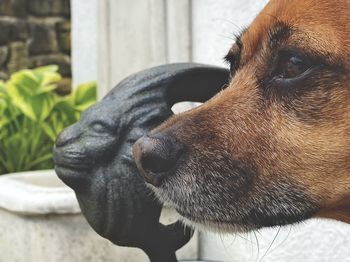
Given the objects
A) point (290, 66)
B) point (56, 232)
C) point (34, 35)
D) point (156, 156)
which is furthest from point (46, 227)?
point (34, 35)

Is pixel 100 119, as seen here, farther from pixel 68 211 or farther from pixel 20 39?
pixel 20 39

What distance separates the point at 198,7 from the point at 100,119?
1.78 meters

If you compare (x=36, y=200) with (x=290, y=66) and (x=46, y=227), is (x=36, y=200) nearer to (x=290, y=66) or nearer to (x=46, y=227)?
(x=46, y=227)

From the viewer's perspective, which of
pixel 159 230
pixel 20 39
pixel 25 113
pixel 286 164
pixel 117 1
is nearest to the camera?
pixel 286 164

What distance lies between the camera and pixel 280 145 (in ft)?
5.68

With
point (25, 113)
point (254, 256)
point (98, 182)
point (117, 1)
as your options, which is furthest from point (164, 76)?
point (25, 113)

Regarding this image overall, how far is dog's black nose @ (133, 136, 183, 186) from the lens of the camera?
1.64 meters

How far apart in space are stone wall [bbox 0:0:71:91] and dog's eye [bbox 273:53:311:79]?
8.00m

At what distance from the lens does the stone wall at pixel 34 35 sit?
31.4 ft

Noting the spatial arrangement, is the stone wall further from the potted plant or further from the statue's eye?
the statue's eye

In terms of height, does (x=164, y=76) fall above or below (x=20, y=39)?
above

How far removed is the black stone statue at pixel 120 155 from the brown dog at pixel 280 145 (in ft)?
0.22

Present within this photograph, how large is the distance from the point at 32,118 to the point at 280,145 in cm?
339

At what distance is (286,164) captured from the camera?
5.65ft
